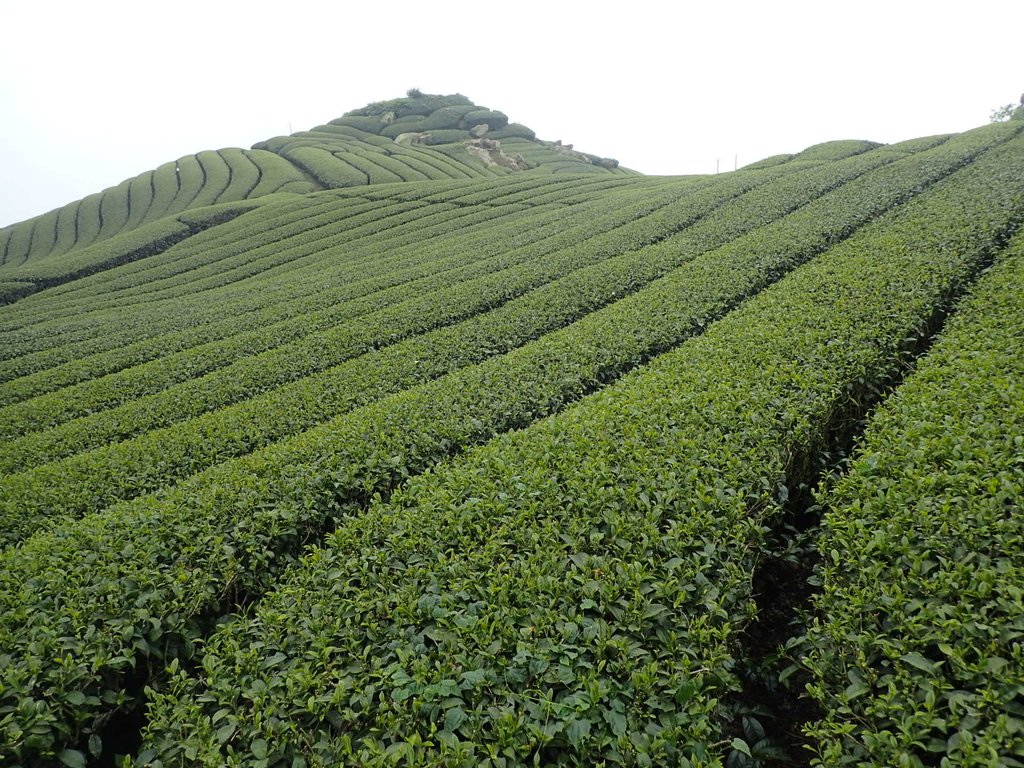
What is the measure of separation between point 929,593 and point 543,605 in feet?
8.35

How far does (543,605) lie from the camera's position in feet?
12.9

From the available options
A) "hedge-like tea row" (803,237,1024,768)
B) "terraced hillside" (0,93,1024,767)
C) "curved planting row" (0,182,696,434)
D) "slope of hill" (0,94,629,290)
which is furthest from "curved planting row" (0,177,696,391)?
"hedge-like tea row" (803,237,1024,768)

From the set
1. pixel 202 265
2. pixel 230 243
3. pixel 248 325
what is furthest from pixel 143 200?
pixel 248 325

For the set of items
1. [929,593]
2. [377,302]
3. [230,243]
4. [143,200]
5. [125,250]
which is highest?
[143,200]

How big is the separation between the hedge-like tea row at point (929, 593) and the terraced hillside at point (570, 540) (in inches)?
1.0

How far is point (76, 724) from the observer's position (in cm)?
380

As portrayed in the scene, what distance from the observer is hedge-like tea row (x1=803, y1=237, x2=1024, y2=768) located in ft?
9.11

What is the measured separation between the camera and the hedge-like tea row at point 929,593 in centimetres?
278

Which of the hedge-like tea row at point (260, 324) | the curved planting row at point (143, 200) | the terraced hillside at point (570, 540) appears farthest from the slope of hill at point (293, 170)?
the terraced hillside at point (570, 540)

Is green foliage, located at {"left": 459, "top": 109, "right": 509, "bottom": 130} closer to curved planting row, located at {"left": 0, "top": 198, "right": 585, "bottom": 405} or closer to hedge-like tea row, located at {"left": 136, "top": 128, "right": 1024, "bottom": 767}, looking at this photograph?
curved planting row, located at {"left": 0, "top": 198, "right": 585, "bottom": 405}

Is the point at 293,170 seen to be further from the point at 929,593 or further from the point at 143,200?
the point at 929,593

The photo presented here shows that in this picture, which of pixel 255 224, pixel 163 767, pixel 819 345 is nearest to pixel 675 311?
pixel 819 345

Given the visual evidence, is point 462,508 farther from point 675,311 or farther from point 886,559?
point 675,311

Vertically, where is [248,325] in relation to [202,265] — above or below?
below
